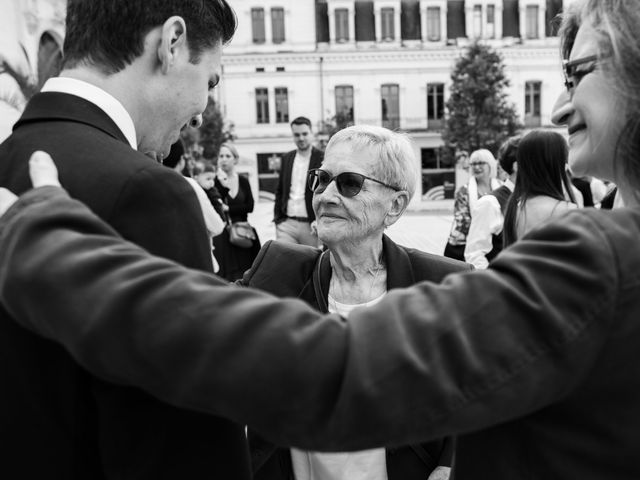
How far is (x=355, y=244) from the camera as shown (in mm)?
2564

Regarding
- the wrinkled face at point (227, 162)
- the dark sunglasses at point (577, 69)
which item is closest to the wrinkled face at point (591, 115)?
the dark sunglasses at point (577, 69)

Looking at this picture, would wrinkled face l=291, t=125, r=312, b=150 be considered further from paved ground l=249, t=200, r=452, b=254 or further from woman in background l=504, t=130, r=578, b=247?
paved ground l=249, t=200, r=452, b=254

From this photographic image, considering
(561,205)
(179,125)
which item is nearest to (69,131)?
(179,125)

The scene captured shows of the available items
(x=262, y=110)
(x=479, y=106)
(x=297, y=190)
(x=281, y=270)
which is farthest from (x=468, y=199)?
(x=262, y=110)

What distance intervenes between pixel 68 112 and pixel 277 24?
122 feet

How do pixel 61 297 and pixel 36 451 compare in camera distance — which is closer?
pixel 61 297

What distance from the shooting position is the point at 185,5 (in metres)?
1.35

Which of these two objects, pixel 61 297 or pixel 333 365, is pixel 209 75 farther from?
pixel 333 365

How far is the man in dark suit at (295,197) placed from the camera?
753cm

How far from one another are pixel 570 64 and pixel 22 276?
991 millimetres

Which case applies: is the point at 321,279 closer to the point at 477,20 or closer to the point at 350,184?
the point at 350,184

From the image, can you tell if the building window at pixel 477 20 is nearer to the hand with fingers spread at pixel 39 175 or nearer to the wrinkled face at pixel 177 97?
→ the wrinkled face at pixel 177 97

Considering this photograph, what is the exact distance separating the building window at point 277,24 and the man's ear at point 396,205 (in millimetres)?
35501

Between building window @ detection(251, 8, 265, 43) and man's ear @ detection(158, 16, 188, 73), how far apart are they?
36.6 metres
